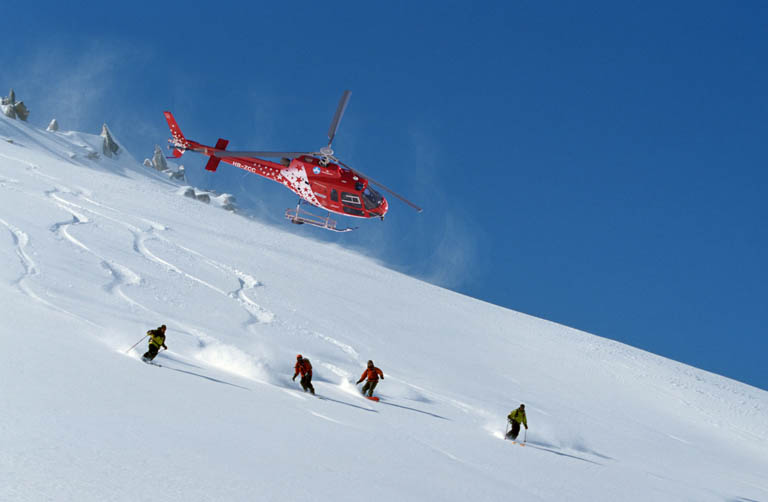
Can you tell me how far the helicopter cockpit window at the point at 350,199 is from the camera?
23719 millimetres

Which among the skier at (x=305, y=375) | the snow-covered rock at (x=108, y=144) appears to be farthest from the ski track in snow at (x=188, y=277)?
the snow-covered rock at (x=108, y=144)

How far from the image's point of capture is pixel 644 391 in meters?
21.8

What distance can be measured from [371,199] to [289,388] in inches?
538

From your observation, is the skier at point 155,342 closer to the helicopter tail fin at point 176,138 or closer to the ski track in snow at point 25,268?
the ski track in snow at point 25,268

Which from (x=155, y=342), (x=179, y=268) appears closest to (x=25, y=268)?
(x=179, y=268)

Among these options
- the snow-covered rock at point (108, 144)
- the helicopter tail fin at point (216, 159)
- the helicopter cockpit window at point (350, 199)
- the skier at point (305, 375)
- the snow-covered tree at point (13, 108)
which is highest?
the snow-covered rock at point (108, 144)

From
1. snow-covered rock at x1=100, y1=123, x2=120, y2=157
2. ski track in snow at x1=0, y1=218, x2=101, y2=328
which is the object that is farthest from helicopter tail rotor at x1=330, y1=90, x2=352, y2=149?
snow-covered rock at x1=100, y1=123, x2=120, y2=157

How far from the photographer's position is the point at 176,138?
2898 cm

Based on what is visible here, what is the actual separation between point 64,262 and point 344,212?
36.7ft

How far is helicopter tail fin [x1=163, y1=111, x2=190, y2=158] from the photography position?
90.6 ft

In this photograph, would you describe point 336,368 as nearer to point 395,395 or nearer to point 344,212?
point 395,395

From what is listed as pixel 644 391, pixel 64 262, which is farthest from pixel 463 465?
pixel 644 391

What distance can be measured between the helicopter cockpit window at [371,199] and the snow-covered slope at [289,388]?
4.35 meters

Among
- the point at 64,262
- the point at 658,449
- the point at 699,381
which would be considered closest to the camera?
the point at 658,449
